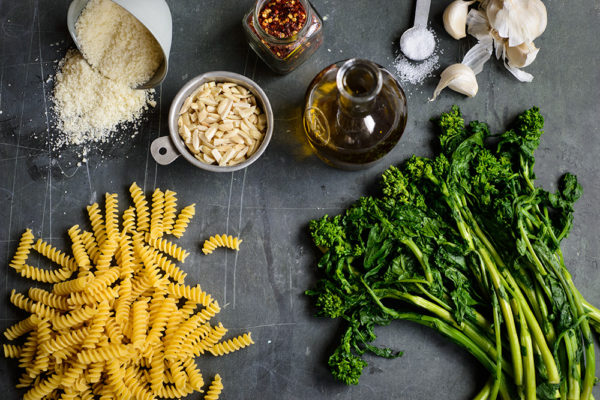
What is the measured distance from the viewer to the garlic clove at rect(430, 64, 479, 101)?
2.26 m

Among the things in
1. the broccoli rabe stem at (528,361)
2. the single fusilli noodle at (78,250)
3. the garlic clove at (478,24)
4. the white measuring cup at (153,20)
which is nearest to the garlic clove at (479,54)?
the garlic clove at (478,24)

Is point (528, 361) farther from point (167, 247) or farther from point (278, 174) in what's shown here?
point (167, 247)

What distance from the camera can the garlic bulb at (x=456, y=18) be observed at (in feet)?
7.55

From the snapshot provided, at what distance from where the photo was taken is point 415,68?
2.38 meters

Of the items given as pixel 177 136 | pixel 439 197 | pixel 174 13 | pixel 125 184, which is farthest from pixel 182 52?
pixel 439 197

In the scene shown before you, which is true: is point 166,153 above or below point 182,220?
above

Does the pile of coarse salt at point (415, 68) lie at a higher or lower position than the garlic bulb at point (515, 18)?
lower

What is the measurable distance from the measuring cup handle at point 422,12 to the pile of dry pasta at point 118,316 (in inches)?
57.3

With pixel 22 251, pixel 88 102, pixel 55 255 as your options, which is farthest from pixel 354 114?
pixel 22 251

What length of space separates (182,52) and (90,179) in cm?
77

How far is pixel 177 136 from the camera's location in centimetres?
215

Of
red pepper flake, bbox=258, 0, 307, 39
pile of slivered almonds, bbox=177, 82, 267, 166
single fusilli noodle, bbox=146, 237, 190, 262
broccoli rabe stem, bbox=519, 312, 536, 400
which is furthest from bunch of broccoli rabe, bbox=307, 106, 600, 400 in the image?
red pepper flake, bbox=258, 0, 307, 39

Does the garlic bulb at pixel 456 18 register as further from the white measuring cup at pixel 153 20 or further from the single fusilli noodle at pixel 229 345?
the single fusilli noodle at pixel 229 345

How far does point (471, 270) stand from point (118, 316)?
5.24 feet
